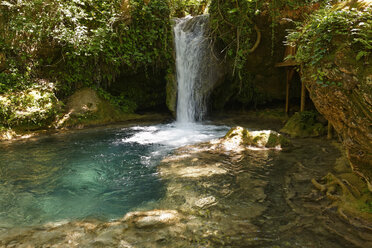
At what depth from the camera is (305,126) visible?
8039mm

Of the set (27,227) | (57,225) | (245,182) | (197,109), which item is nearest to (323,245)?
(245,182)

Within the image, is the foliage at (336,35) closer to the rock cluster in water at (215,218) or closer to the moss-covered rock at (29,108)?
the rock cluster in water at (215,218)

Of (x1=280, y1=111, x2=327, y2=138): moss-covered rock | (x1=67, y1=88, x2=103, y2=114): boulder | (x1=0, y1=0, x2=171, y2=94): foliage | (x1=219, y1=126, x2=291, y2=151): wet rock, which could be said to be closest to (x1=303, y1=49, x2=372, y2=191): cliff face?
(x1=219, y1=126, x2=291, y2=151): wet rock

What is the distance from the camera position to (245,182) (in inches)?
171

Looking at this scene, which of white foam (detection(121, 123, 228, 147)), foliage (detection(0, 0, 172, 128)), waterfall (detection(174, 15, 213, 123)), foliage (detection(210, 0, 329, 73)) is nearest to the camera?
white foam (detection(121, 123, 228, 147))

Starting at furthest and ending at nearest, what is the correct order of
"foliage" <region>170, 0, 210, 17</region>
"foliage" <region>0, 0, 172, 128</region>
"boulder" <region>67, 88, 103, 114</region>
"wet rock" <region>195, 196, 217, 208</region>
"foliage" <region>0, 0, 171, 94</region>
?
1. "foliage" <region>170, 0, 210, 17</region>
2. "boulder" <region>67, 88, 103, 114</region>
3. "foliage" <region>0, 0, 171, 94</region>
4. "foliage" <region>0, 0, 172, 128</region>
5. "wet rock" <region>195, 196, 217, 208</region>

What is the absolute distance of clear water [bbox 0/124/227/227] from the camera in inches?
143

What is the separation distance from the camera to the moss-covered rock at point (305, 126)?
766cm

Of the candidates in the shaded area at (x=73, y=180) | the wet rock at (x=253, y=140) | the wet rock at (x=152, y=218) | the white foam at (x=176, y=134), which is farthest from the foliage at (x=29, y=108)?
the wet rock at (x=152, y=218)

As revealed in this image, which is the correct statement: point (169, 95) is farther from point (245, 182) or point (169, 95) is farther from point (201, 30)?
point (245, 182)

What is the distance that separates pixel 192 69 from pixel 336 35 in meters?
8.86

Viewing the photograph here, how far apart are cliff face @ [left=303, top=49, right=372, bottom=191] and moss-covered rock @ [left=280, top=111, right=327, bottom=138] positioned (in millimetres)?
4966

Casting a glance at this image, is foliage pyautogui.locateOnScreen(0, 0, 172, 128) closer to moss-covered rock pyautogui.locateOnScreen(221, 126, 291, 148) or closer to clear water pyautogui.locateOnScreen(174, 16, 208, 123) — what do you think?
clear water pyautogui.locateOnScreen(174, 16, 208, 123)

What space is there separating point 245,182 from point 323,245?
71.3 inches
